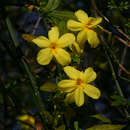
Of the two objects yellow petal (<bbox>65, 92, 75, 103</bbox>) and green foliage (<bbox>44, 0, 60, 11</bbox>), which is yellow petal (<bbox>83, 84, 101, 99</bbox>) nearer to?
yellow petal (<bbox>65, 92, 75, 103</bbox>)

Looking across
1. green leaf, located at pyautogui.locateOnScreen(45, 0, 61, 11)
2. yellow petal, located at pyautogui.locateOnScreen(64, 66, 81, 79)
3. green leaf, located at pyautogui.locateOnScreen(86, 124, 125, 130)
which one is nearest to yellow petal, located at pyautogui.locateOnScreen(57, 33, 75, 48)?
yellow petal, located at pyautogui.locateOnScreen(64, 66, 81, 79)

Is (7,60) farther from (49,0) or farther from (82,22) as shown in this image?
(82,22)

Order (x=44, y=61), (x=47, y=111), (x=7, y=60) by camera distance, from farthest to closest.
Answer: (x=7, y=60) → (x=47, y=111) → (x=44, y=61)

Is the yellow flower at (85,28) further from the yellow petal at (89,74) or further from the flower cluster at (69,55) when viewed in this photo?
the yellow petal at (89,74)

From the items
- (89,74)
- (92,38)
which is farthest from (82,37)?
(89,74)

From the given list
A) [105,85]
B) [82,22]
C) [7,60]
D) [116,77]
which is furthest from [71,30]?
[7,60]

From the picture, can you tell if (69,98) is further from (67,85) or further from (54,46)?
(54,46)

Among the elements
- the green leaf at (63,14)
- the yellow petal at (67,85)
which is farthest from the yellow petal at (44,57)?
the green leaf at (63,14)
